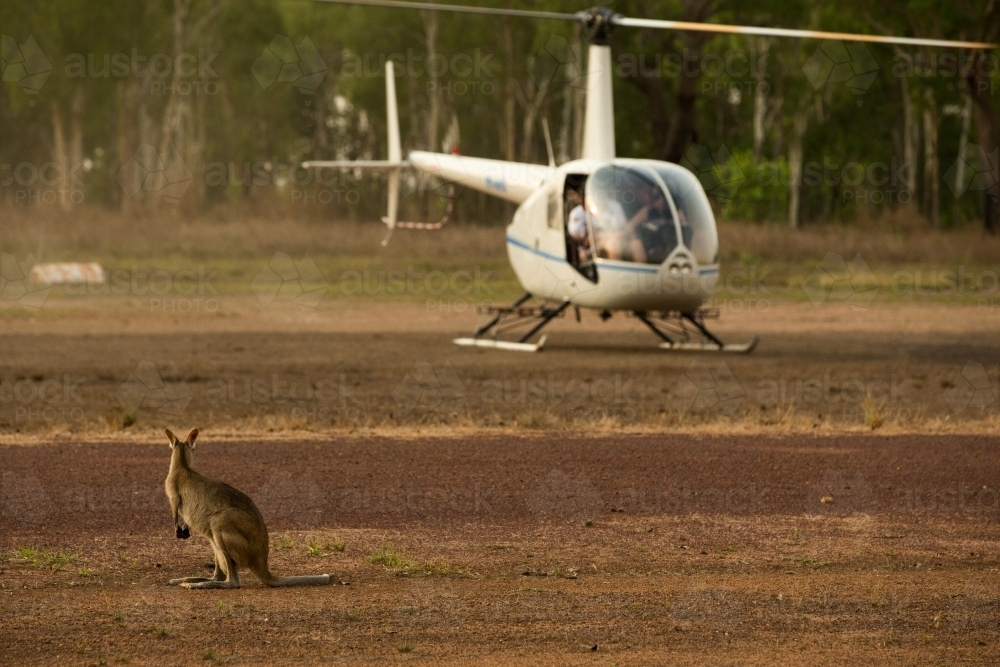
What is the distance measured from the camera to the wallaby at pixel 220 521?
7082mm

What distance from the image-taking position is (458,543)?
29.1 ft

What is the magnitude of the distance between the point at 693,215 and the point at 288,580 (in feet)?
42.0

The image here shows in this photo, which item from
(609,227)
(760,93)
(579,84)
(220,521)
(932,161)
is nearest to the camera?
(220,521)

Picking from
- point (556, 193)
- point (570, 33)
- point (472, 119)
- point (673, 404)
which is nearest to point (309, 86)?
point (472, 119)

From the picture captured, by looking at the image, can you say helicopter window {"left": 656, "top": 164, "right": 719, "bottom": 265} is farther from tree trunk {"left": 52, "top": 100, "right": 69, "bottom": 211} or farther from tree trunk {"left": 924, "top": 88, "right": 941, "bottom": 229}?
tree trunk {"left": 52, "top": 100, "right": 69, "bottom": 211}

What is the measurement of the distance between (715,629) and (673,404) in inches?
350

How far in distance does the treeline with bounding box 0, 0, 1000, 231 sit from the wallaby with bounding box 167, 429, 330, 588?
107 feet

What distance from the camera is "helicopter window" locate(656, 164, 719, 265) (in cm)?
1927

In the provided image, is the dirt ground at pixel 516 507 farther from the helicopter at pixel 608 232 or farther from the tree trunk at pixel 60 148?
the tree trunk at pixel 60 148

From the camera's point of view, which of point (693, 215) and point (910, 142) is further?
point (910, 142)

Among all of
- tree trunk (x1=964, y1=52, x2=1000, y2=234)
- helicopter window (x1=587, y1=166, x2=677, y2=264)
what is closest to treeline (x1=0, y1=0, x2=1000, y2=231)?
tree trunk (x1=964, y1=52, x2=1000, y2=234)

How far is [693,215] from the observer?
63.6ft

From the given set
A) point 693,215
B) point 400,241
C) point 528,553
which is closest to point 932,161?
point 400,241

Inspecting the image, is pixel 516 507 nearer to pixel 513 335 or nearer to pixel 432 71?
pixel 513 335
